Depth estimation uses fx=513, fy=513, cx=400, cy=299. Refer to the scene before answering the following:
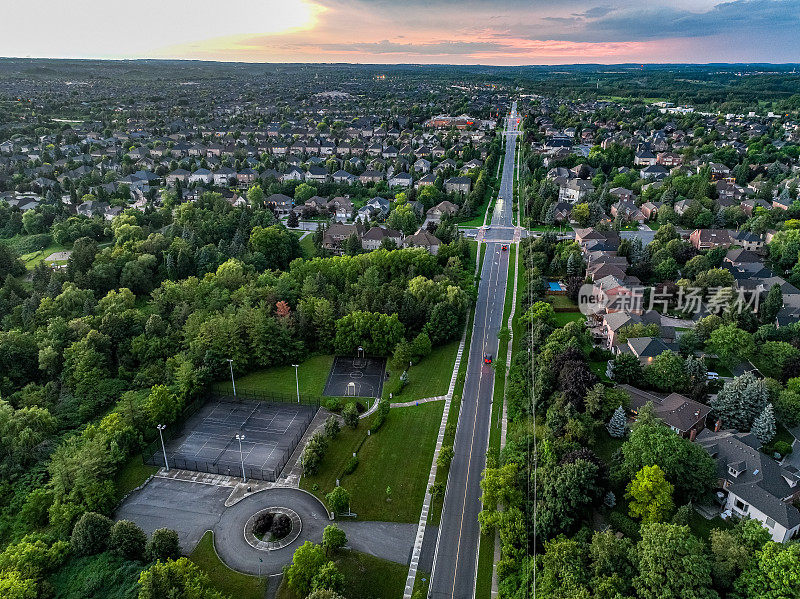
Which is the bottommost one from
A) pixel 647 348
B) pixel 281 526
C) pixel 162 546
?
pixel 281 526

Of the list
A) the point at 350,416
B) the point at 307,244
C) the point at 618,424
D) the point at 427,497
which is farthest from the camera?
the point at 307,244

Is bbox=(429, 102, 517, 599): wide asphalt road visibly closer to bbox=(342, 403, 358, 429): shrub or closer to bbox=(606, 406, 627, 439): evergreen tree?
bbox=(342, 403, 358, 429): shrub

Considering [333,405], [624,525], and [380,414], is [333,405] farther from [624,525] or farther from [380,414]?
[624,525]

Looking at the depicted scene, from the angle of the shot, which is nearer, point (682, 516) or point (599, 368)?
point (682, 516)

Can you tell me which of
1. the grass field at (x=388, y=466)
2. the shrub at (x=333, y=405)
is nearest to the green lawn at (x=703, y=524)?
the grass field at (x=388, y=466)

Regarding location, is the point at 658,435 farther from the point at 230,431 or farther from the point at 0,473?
the point at 0,473

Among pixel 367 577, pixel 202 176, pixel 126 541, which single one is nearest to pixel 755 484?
pixel 367 577

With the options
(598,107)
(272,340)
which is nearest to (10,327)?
(272,340)

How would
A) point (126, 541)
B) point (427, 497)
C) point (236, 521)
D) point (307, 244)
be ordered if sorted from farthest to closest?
1. point (307, 244)
2. point (427, 497)
3. point (236, 521)
4. point (126, 541)
